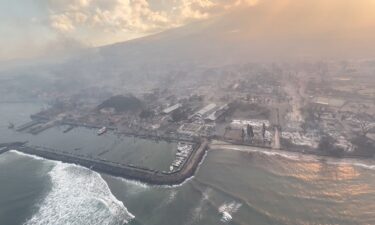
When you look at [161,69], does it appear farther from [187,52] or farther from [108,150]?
[108,150]

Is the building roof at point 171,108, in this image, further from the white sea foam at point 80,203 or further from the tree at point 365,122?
the tree at point 365,122

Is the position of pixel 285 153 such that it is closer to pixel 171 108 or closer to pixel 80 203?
pixel 80 203

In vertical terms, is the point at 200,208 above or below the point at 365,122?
below

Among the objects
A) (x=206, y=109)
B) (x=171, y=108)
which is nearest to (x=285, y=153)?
(x=206, y=109)

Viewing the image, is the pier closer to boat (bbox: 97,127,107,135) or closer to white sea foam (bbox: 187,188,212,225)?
white sea foam (bbox: 187,188,212,225)

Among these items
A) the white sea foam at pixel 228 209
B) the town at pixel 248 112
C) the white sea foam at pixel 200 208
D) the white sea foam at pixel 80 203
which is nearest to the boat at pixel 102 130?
the town at pixel 248 112

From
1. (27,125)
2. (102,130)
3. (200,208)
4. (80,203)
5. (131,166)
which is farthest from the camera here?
(27,125)
